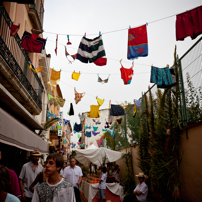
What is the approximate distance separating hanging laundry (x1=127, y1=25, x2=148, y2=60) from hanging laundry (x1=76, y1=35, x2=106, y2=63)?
1132 millimetres

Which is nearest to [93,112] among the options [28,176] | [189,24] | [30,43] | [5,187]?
[30,43]

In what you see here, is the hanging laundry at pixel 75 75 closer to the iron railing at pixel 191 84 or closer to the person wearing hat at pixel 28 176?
the iron railing at pixel 191 84

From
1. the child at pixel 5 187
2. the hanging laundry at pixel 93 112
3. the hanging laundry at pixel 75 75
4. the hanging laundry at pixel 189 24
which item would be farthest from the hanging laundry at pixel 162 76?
the hanging laundry at pixel 93 112

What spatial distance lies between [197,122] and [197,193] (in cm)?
178

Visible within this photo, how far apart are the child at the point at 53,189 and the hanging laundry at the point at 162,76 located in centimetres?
525

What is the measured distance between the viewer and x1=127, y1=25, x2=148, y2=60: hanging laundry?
843 centimetres

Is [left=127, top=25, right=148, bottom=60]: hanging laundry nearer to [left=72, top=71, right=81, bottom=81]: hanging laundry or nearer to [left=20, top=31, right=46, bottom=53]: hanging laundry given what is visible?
[left=20, top=31, right=46, bottom=53]: hanging laundry

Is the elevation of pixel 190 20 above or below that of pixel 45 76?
below

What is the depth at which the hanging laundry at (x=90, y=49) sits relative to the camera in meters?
9.07

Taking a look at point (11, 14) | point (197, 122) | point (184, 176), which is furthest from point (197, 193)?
point (11, 14)

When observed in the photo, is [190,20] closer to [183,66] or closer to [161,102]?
[183,66]

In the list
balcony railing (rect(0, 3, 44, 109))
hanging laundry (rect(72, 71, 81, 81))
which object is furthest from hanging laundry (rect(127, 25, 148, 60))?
hanging laundry (rect(72, 71, 81, 81))

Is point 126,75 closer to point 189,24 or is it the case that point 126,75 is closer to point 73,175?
point 189,24

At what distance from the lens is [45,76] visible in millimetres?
20984
